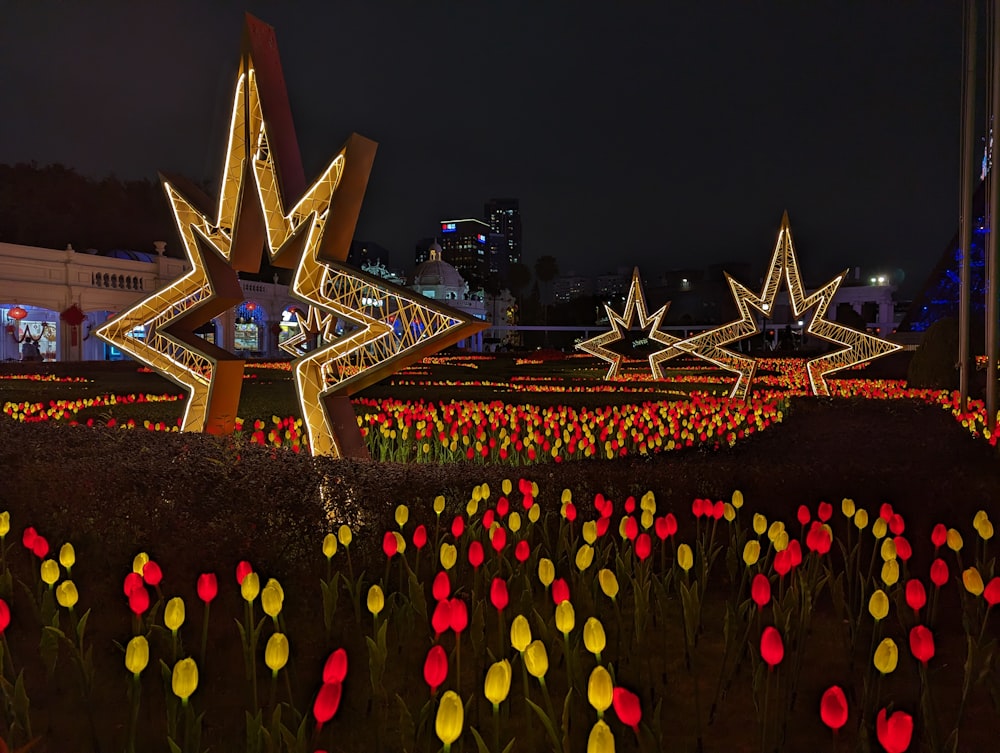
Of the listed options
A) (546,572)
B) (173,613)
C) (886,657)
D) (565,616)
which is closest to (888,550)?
(886,657)

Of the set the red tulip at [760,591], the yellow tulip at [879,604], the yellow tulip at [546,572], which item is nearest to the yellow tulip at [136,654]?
the yellow tulip at [546,572]

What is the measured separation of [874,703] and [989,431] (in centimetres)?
888

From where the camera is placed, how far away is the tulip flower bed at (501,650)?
2.82 meters

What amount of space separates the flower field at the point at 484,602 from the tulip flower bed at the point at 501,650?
16mm

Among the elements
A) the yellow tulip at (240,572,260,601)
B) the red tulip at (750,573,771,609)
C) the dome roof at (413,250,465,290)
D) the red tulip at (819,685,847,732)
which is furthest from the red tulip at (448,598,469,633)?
the dome roof at (413,250,465,290)

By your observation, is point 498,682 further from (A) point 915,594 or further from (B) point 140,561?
(B) point 140,561

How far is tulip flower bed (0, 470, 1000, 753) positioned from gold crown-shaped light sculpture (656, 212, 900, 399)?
12449mm

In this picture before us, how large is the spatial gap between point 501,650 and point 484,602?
2.88 feet

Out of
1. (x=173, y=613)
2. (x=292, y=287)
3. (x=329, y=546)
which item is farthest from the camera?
(x=292, y=287)

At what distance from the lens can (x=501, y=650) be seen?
11.6 ft

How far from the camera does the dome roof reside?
98688 millimetres

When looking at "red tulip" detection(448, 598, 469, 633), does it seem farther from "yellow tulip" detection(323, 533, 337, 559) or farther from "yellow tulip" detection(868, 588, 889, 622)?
"yellow tulip" detection(868, 588, 889, 622)

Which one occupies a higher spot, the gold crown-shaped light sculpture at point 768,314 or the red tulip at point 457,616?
the gold crown-shaped light sculpture at point 768,314

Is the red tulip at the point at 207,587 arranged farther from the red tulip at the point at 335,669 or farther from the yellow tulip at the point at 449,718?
the yellow tulip at the point at 449,718
